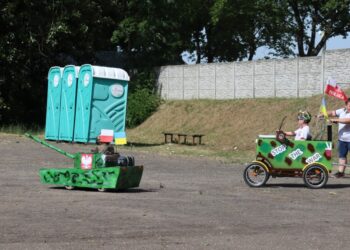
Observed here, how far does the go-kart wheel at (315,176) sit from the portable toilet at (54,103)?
19.1m

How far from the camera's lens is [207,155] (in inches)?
977

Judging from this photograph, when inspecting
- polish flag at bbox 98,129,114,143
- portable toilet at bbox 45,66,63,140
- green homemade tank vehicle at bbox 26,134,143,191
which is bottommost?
green homemade tank vehicle at bbox 26,134,143,191

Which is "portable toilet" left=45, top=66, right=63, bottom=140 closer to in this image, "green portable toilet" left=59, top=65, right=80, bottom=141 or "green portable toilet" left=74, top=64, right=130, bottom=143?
"green portable toilet" left=59, top=65, right=80, bottom=141

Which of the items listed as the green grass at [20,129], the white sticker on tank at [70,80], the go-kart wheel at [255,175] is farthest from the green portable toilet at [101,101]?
the go-kart wheel at [255,175]

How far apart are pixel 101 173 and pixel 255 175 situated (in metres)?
3.31

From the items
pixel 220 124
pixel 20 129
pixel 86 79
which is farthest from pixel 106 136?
pixel 20 129

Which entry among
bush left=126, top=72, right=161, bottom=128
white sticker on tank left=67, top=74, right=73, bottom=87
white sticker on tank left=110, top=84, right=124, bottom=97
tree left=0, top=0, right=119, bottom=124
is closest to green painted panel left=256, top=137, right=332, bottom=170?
white sticker on tank left=110, top=84, right=124, bottom=97

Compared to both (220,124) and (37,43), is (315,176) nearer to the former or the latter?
(220,124)

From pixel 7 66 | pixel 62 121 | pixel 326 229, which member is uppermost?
pixel 7 66

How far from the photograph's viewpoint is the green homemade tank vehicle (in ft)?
42.0

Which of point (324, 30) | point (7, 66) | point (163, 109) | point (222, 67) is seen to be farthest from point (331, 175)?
point (324, 30)

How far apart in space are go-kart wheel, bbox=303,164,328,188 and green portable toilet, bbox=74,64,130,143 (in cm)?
1559

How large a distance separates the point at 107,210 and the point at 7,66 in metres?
29.9

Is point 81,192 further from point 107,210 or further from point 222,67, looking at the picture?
point 222,67
